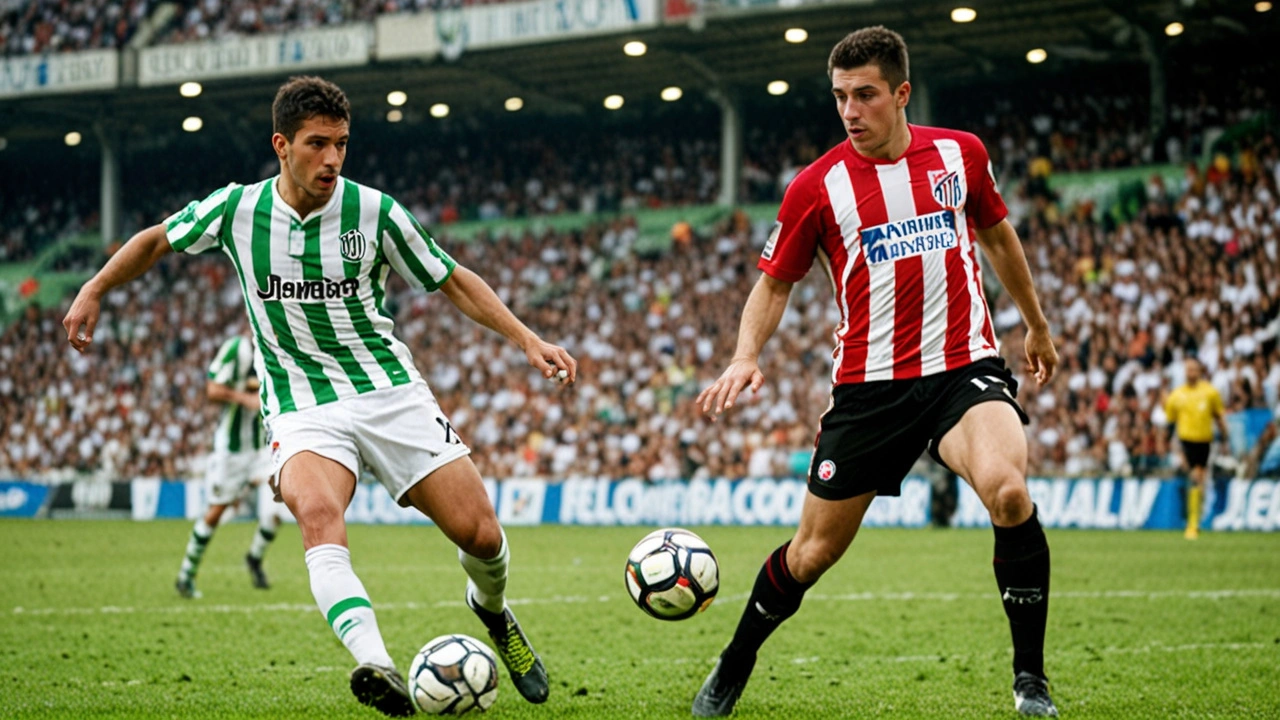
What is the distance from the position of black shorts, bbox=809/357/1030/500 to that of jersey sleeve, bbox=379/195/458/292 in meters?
1.74

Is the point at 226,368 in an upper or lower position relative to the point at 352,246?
lower

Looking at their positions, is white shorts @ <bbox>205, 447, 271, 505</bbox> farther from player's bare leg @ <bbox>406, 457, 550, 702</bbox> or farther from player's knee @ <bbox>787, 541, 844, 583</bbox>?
player's knee @ <bbox>787, 541, 844, 583</bbox>

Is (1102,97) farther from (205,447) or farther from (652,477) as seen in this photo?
(205,447)

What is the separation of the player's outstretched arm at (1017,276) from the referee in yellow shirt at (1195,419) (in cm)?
1285

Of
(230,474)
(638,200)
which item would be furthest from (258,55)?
(230,474)

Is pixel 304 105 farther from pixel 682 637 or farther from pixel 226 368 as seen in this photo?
pixel 226 368

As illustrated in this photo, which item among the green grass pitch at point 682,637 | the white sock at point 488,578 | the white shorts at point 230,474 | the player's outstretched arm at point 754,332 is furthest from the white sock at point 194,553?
the player's outstretched arm at point 754,332

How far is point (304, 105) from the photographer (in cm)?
557

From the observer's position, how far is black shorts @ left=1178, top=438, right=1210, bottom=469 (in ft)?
60.3

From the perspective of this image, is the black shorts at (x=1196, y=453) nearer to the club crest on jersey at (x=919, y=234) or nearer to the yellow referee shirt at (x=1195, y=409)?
the yellow referee shirt at (x=1195, y=409)

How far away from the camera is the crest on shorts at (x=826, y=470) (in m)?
5.66

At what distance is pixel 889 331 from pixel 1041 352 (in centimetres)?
84

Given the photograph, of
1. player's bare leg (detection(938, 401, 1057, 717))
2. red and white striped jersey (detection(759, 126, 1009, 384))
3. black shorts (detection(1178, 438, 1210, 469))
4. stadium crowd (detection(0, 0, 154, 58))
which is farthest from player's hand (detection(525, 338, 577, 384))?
stadium crowd (detection(0, 0, 154, 58))

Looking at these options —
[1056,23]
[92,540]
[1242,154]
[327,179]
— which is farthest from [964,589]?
[1056,23]
